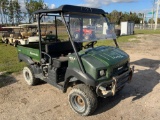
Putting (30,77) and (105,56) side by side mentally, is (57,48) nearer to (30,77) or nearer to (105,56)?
(30,77)

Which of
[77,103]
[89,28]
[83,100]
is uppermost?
[89,28]

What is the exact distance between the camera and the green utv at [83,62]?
3545 mm

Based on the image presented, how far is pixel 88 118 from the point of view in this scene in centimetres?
368

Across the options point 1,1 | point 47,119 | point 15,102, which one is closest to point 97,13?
point 47,119

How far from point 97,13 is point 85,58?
1.27 m

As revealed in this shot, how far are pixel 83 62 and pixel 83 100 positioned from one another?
749 mm

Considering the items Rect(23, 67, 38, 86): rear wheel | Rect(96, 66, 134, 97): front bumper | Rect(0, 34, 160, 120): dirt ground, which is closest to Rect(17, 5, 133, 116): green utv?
Rect(96, 66, 134, 97): front bumper

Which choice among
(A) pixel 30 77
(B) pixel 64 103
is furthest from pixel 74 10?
(A) pixel 30 77

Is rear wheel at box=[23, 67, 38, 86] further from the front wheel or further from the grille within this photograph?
the grille

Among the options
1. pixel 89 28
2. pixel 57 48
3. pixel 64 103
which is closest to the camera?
pixel 64 103

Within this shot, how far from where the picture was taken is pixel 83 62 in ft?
11.7

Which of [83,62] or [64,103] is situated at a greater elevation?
[83,62]

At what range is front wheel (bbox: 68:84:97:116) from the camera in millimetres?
3576

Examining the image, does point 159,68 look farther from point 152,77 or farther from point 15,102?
point 15,102
